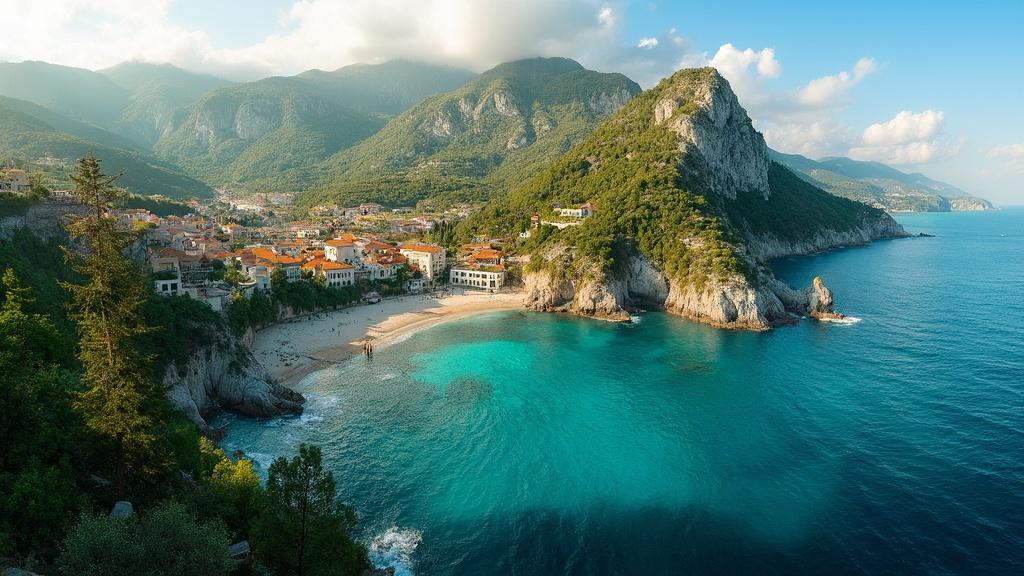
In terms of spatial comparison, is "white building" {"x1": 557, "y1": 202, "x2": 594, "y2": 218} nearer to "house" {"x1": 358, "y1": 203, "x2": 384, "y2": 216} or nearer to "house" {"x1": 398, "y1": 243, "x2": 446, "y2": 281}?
"house" {"x1": 398, "y1": 243, "x2": 446, "y2": 281}

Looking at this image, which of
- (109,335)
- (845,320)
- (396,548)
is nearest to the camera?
(109,335)

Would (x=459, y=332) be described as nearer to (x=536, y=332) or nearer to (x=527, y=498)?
(x=536, y=332)

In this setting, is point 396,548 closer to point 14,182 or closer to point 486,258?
point 14,182

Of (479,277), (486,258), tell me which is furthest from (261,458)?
(486,258)

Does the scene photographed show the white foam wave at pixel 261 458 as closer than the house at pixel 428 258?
Yes

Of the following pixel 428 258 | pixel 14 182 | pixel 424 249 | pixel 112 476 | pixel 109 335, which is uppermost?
pixel 14 182

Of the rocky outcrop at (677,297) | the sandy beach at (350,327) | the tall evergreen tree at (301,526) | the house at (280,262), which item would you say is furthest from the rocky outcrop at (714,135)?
the tall evergreen tree at (301,526)

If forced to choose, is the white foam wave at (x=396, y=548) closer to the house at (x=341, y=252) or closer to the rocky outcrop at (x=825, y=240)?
the house at (x=341, y=252)
